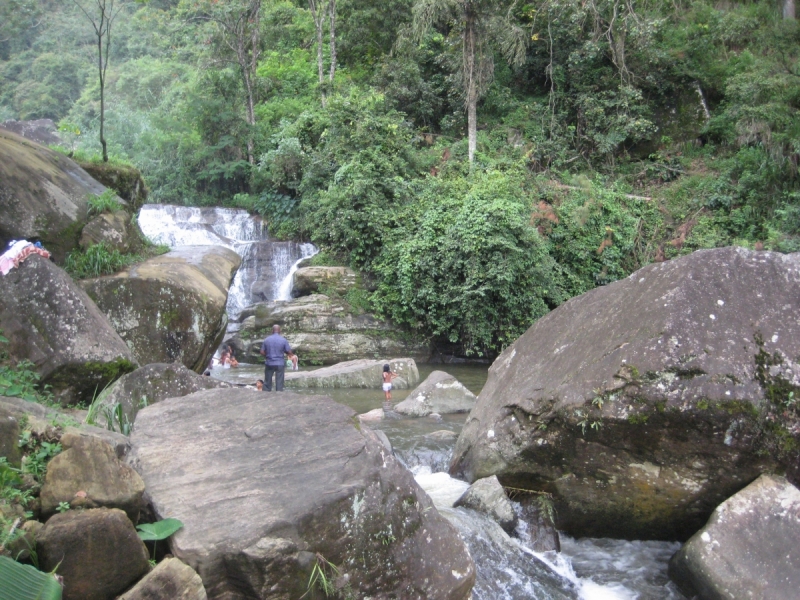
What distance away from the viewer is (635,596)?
6.02 metres

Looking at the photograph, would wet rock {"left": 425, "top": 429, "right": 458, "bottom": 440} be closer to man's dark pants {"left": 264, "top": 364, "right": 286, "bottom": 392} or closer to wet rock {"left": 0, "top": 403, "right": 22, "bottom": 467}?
man's dark pants {"left": 264, "top": 364, "right": 286, "bottom": 392}

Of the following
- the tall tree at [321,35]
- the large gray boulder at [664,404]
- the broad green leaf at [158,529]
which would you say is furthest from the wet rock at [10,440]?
the tall tree at [321,35]

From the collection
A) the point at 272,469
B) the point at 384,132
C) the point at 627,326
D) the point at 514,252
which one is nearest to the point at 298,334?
the point at 514,252

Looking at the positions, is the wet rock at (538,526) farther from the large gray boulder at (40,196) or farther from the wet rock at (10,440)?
the large gray boulder at (40,196)

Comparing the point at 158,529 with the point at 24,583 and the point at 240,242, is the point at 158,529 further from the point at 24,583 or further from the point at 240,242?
the point at 240,242

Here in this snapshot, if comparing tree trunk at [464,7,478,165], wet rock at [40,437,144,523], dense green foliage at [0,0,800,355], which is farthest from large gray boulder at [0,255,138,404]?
tree trunk at [464,7,478,165]

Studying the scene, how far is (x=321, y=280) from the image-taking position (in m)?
17.8

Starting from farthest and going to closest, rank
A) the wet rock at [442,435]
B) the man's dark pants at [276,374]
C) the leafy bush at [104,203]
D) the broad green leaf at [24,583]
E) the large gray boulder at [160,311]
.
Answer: the man's dark pants at [276,374], the leafy bush at [104,203], the wet rock at [442,435], the large gray boulder at [160,311], the broad green leaf at [24,583]

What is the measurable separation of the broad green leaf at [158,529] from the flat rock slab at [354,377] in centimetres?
933

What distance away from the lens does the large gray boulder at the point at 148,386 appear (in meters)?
6.66

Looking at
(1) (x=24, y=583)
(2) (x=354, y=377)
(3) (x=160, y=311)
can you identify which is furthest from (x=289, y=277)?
(1) (x=24, y=583)

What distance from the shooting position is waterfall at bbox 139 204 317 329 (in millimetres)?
18406

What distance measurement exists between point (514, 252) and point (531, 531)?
10539 millimetres

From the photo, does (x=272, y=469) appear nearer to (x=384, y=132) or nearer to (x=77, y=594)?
(x=77, y=594)
